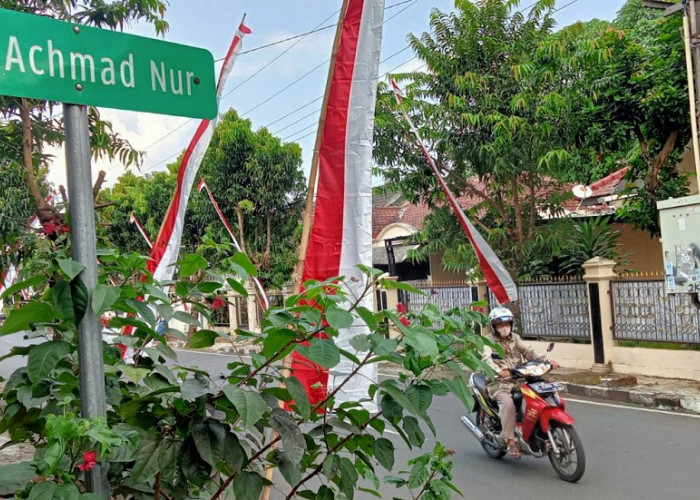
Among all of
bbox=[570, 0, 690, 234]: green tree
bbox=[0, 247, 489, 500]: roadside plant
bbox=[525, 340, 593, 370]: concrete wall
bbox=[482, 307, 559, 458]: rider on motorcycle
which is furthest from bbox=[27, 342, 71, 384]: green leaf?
bbox=[525, 340, 593, 370]: concrete wall

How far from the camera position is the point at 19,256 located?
5133mm

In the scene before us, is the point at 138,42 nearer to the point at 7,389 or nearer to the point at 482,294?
the point at 7,389

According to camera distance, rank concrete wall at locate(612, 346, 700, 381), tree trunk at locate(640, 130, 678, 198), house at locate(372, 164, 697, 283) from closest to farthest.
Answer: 1. concrete wall at locate(612, 346, 700, 381)
2. tree trunk at locate(640, 130, 678, 198)
3. house at locate(372, 164, 697, 283)

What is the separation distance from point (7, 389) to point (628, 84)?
1007 centimetres

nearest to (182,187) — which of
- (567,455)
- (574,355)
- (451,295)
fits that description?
(567,455)

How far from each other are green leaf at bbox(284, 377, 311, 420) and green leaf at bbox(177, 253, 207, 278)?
37cm

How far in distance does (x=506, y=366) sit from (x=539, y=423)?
21.6 inches

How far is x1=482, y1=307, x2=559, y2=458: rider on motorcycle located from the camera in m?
5.60

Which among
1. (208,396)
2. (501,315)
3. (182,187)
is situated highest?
(182,187)

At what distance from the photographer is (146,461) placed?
1.31 metres

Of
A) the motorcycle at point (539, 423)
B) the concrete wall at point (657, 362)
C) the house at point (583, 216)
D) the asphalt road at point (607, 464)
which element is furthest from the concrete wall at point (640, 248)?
the motorcycle at point (539, 423)

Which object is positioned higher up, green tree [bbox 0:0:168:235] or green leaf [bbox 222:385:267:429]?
green tree [bbox 0:0:168:235]

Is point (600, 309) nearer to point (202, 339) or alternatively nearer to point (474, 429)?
point (474, 429)

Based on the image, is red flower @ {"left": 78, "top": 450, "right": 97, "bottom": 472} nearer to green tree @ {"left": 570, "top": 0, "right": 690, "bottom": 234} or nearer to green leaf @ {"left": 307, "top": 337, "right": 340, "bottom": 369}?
green leaf @ {"left": 307, "top": 337, "right": 340, "bottom": 369}
